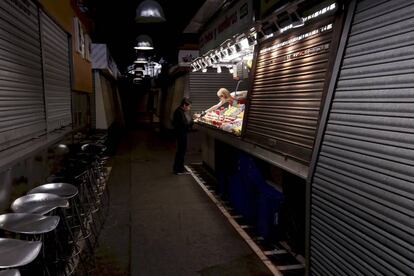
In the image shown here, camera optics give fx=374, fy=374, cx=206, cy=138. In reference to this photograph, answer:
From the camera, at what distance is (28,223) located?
2711 millimetres

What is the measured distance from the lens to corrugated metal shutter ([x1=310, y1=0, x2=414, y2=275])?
7.50 ft

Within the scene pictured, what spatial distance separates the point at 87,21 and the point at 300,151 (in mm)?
9294

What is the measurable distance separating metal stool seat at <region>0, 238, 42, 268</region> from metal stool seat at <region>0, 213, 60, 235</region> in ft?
0.71

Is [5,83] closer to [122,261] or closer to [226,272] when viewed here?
[122,261]

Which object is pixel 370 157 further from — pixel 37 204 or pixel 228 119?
pixel 228 119

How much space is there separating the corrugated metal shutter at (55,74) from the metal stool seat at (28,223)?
10.9 ft

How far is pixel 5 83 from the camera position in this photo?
3.97 meters

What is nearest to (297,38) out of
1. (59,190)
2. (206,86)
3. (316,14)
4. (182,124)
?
(316,14)

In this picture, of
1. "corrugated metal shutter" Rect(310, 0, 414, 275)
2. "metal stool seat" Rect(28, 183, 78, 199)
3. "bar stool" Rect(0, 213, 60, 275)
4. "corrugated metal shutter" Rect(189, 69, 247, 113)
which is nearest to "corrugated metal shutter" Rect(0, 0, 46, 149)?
"metal stool seat" Rect(28, 183, 78, 199)

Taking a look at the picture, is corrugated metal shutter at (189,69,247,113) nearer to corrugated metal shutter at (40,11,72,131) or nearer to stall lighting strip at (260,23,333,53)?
corrugated metal shutter at (40,11,72,131)

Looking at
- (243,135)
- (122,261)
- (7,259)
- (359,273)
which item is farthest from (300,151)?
(7,259)

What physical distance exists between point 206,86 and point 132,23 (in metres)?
4.80

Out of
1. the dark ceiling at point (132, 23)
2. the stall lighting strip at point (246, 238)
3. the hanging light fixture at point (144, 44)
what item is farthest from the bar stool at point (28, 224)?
the hanging light fixture at point (144, 44)

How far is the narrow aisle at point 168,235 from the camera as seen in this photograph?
4266mm
